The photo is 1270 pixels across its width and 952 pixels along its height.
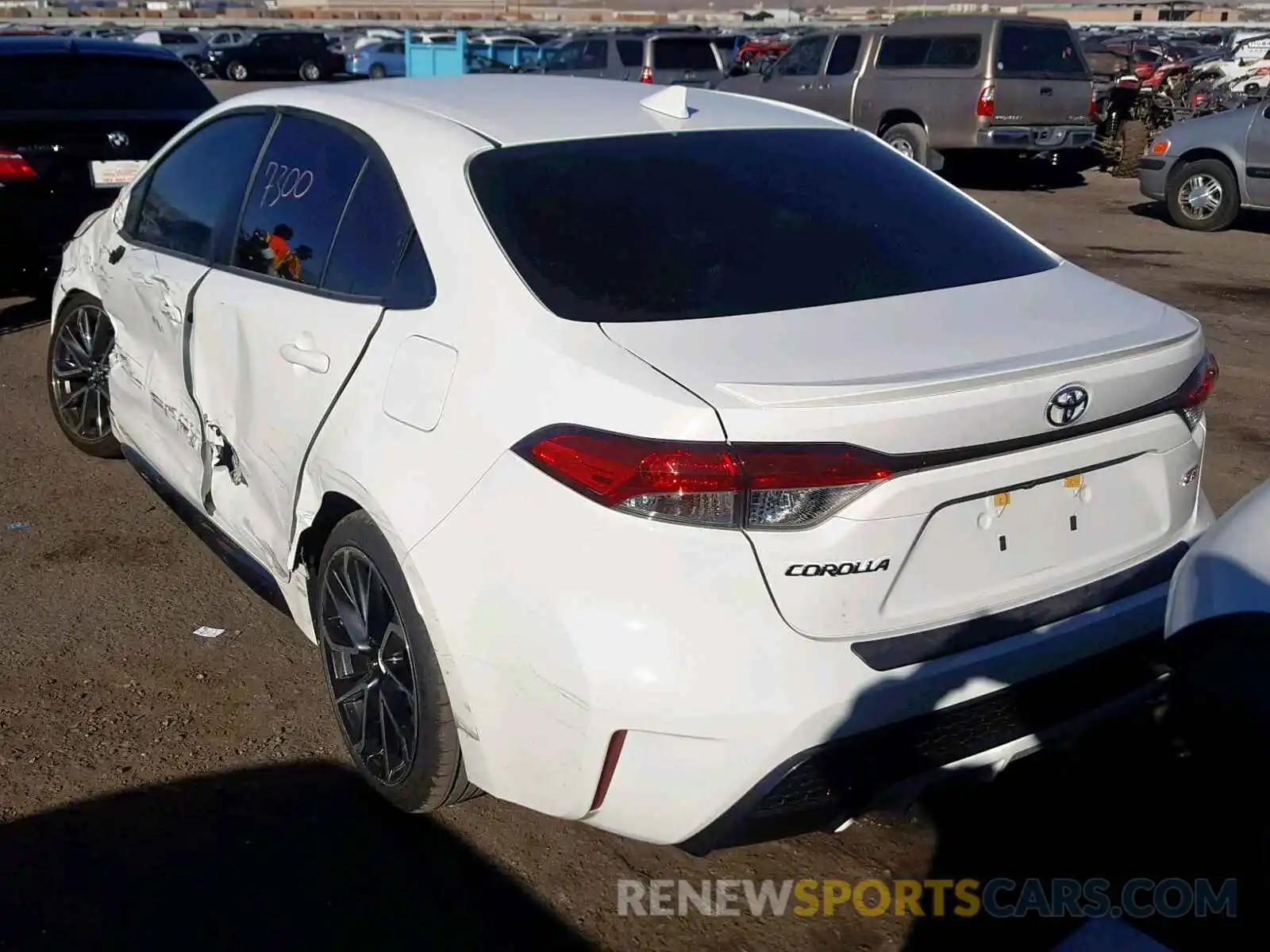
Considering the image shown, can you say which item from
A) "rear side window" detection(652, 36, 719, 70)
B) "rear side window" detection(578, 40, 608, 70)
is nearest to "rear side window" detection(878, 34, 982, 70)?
"rear side window" detection(652, 36, 719, 70)

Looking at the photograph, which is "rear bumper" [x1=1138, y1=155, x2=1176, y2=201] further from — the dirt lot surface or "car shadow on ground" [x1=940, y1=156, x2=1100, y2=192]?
the dirt lot surface

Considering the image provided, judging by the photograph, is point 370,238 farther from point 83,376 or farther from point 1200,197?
point 1200,197

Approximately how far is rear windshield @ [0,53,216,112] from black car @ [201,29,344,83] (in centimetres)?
3480

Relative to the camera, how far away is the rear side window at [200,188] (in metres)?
3.83

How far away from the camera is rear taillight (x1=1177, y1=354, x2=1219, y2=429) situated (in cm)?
276

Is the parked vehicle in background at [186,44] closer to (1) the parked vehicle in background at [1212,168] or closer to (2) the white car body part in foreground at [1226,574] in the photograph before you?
(1) the parked vehicle in background at [1212,168]

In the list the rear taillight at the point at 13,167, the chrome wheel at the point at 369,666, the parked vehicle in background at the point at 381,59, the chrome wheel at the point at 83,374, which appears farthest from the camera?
the parked vehicle in background at the point at 381,59

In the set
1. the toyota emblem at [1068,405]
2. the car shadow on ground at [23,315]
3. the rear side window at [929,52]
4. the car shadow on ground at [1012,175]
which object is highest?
the rear side window at [929,52]

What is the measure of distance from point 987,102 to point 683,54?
7310mm

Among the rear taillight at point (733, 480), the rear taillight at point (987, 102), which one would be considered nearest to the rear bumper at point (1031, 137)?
the rear taillight at point (987, 102)

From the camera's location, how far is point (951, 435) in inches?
92.5

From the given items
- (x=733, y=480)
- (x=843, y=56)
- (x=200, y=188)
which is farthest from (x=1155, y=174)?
(x=733, y=480)

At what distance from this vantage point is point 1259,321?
27.2 ft

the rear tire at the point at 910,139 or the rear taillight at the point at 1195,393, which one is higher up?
the rear taillight at the point at 1195,393
